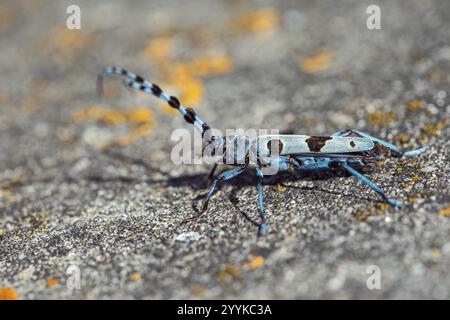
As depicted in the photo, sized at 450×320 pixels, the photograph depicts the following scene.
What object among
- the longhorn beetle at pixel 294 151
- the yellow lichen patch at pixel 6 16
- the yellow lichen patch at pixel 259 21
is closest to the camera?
the longhorn beetle at pixel 294 151

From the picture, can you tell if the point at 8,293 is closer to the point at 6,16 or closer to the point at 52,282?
the point at 52,282

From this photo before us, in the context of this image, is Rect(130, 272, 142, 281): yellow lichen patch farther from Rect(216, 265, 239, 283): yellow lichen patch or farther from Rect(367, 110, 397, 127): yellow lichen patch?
Rect(367, 110, 397, 127): yellow lichen patch

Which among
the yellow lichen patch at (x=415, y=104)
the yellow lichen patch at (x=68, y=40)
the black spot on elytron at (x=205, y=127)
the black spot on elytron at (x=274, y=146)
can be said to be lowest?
the black spot on elytron at (x=274, y=146)

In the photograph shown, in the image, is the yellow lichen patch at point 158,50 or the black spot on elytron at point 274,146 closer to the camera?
the black spot on elytron at point 274,146

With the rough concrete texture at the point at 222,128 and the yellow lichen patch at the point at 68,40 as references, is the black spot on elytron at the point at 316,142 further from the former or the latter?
the yellow lichen patch at the point at 68,40

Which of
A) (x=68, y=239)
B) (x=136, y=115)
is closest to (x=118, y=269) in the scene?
(x=68, y=239)

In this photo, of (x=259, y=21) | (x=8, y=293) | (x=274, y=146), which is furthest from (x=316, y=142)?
(x=259, y=21)

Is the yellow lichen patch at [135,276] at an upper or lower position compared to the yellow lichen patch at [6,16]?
lower

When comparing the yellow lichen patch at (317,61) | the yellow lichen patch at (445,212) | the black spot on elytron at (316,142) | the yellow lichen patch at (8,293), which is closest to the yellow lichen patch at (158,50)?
the yellow lichen patch at (317,61)
